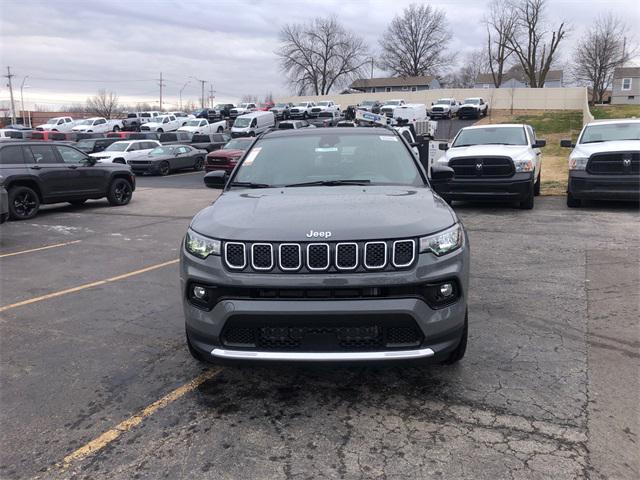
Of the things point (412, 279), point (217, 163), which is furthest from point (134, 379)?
point (217, 163)

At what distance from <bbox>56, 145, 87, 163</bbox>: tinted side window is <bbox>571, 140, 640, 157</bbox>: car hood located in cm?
1164

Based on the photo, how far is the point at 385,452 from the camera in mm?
2916

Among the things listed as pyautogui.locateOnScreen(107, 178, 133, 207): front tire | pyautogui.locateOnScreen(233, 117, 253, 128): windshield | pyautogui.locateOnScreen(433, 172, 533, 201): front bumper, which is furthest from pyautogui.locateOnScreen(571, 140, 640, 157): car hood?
pyautogui.locateOnScreen(233, 117, 253, 128): windshield

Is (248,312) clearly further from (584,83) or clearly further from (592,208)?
(584,83)

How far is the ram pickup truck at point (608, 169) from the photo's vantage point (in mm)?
10586

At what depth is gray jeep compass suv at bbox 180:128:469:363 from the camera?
3.07 m

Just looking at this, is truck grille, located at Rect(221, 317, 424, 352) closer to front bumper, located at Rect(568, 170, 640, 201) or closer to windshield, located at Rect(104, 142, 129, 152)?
front bumper, located at Rect(568, 170, 640, 201)

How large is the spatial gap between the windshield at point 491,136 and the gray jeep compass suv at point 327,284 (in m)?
9.48

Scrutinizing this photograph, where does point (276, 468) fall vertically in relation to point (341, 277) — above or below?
below

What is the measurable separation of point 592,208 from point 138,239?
951cm

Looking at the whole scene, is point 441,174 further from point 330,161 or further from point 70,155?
point 70,155

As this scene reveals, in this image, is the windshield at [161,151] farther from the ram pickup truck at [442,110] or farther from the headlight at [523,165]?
the ram pickup truck at [442,110]

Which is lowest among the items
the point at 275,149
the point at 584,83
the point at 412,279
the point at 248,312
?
the point at 248,312

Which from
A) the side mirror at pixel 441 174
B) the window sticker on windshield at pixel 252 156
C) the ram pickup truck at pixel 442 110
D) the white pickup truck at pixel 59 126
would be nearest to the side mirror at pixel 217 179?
the window sticker on windshield at pixel 252 156
